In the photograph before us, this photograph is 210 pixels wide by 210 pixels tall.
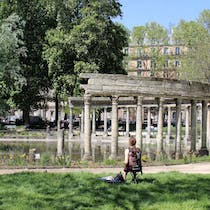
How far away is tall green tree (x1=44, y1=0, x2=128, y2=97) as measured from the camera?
54719mm

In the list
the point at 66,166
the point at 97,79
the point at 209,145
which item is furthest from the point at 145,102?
the point at 66,166

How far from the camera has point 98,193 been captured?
499 inches

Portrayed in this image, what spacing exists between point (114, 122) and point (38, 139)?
83.1 feet

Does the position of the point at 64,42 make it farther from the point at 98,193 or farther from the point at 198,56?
the point at 98,193

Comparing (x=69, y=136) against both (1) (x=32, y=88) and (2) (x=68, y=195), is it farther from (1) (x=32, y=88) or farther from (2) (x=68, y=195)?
(2) (x=68, y=195)

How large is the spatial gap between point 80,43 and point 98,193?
43515 millimetres

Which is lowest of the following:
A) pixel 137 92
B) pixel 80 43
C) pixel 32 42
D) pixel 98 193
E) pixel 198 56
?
pixel 98 193

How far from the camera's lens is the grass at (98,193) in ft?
37.2

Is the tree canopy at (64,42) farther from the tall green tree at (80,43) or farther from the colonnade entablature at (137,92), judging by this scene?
the colonnade entablature at (137,92)

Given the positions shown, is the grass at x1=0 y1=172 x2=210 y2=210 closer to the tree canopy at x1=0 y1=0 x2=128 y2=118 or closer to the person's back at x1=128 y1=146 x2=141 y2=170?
the person's back at x1=128 y1=146 x2=141 y2=170

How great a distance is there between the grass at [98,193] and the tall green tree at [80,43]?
127 feet

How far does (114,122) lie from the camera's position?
26141mm

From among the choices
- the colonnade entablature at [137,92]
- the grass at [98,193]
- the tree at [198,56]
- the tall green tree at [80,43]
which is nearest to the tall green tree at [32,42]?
the tall green tree at [80,43]

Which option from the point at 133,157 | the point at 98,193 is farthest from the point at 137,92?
the point at 98,193
